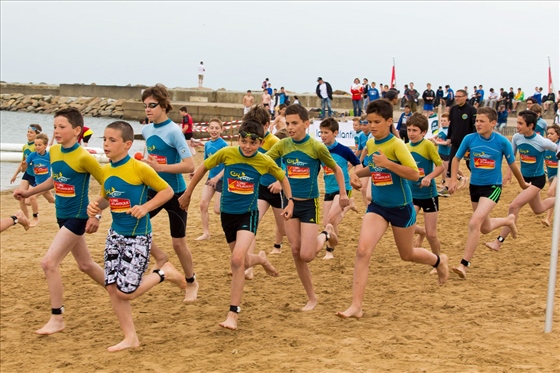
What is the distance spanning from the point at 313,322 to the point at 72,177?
2.92 meters

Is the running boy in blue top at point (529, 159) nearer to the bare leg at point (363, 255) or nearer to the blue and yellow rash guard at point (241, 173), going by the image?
the bare leg at point (363, 255)

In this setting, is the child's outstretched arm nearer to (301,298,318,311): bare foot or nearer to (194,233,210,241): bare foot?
(301,298,318,311): bare foot

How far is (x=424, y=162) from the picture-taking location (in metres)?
9.71

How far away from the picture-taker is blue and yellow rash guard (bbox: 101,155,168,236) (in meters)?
6.80

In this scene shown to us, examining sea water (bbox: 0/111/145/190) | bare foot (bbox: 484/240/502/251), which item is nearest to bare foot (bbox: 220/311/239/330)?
bare foot (bbox: 484/240/502/251)

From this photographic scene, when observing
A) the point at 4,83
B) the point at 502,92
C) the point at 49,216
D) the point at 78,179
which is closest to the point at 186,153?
the point at 78,179

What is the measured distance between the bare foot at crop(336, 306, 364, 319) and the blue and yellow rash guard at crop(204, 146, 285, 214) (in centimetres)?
146

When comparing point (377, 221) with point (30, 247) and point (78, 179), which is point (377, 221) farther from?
point (30, 247)

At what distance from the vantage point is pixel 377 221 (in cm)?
755

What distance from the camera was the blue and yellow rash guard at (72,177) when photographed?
7383mm

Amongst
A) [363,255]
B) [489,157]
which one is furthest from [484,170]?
[363,255]

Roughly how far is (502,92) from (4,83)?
7029 cm

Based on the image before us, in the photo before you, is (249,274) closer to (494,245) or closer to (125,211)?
(125,211)

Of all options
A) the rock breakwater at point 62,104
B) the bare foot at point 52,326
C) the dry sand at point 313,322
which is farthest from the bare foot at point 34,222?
the rock breakwater at point 62,104
